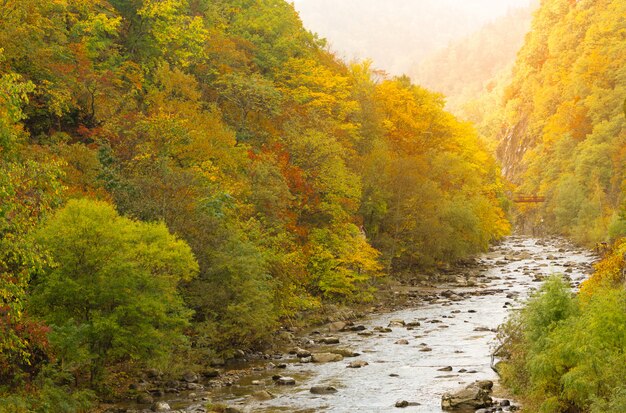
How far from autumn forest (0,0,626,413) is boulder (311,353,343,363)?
2904 millimetres

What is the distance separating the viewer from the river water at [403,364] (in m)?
25.6

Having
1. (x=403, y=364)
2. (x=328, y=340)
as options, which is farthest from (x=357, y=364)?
(x=328, y=340)

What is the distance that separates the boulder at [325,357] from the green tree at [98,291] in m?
8.72

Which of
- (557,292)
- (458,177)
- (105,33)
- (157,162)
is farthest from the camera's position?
(458,177)

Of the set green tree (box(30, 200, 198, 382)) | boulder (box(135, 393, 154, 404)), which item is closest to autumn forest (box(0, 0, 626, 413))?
green tree (box(30, 200, 198, 382))

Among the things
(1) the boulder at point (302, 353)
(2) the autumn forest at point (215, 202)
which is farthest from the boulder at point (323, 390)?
(1) the boulder at point (302, 353)

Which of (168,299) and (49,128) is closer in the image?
(168,299)

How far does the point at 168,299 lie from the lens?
85.9ft

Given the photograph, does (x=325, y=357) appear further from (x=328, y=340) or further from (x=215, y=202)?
(x=215, y=202)

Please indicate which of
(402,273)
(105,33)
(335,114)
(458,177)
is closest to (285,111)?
(335,114)

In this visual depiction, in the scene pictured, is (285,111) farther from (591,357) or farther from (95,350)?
(591,357)

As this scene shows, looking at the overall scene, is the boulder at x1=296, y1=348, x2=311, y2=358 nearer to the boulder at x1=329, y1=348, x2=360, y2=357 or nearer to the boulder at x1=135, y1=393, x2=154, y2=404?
the boulder at x1=329, y1=348, x2=360, y2=357

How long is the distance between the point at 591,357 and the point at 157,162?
76.0 feet

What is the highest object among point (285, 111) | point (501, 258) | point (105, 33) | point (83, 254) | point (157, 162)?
point (105, 33)
